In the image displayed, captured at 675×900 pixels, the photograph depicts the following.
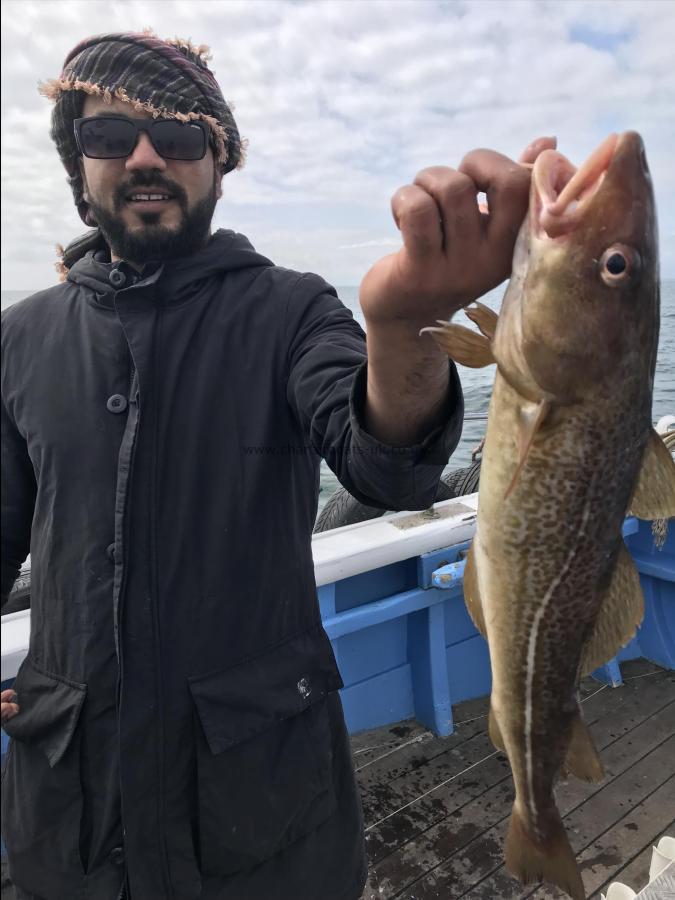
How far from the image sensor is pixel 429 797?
3.86 meters

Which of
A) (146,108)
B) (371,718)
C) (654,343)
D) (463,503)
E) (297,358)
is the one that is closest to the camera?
(654,343)

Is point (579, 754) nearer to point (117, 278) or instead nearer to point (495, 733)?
point (495, 733)

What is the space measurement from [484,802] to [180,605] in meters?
2.73

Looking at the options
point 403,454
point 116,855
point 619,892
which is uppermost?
point 403,454

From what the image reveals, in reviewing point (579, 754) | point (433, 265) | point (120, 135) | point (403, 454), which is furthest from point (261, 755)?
point (120, 135)

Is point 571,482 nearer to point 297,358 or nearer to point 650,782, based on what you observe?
point 297,358

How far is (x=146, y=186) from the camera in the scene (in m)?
2.16

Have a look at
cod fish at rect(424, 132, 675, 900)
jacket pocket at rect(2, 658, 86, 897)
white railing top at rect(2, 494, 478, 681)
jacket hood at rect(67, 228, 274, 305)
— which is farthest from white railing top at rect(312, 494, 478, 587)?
cod fish at rect(424, 132, 675, 900)

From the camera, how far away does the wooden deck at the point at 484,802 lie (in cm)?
329

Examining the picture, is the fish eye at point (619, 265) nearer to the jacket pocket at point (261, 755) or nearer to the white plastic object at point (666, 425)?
the jacket pocket at point (261, 755)

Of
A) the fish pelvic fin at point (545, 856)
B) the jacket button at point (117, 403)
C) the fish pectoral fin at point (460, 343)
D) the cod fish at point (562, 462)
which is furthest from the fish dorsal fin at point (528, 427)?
the jacket button at point (117, 403)

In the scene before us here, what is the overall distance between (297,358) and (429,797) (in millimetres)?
3005

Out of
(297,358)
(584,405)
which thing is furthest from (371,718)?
(584,405)

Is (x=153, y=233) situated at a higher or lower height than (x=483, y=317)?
higher
